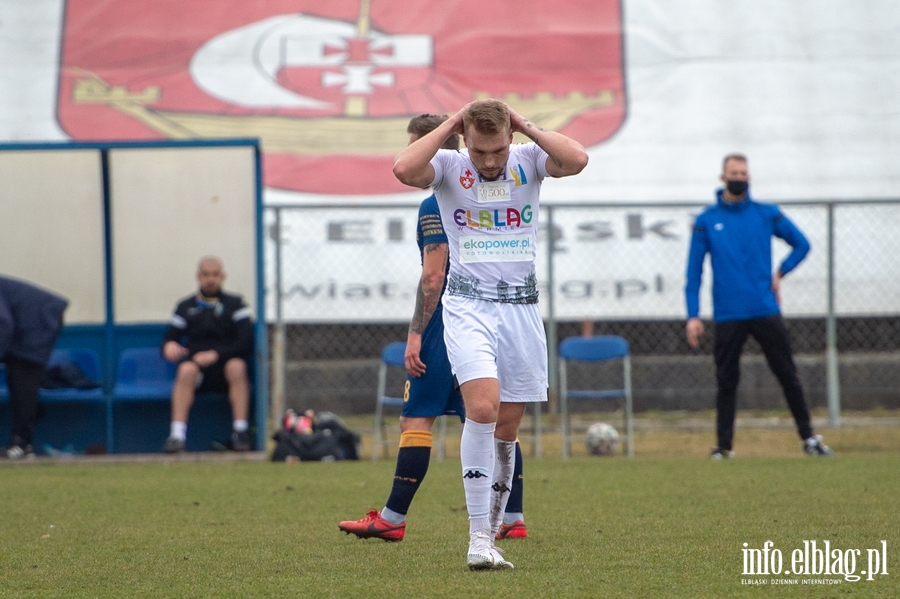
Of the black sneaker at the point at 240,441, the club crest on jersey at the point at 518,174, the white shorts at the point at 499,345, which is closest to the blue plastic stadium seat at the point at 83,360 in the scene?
the black sneaker at the point at 240,441

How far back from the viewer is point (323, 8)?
17.4 m

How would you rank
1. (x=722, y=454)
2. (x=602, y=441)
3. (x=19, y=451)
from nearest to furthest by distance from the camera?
(x=722, y=454), (x=19, y=451), (x=602, y=441)

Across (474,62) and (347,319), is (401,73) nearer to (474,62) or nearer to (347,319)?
(474,62)

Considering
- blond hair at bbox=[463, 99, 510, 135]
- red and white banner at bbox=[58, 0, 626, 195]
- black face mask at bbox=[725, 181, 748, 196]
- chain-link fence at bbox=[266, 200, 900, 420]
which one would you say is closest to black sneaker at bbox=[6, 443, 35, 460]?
chain-link fence at bbox=[266, 200, 900, 420]

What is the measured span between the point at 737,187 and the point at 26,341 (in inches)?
224

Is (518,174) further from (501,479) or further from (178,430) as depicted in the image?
(178,430)

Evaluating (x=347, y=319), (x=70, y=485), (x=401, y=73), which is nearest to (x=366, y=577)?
(x=70, y=485)

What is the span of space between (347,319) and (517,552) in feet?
27.4

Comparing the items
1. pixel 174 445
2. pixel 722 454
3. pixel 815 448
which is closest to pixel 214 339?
pixel 174 445

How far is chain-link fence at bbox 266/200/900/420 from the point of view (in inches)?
490

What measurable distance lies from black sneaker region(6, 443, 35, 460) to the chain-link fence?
2625mm

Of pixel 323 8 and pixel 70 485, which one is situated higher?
pixel 323 8

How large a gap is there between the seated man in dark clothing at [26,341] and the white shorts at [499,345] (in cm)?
616

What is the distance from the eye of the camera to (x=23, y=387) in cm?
1002
